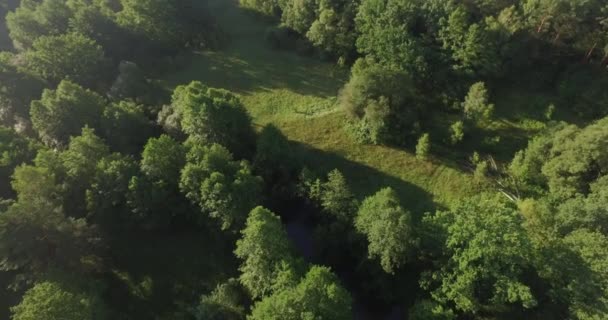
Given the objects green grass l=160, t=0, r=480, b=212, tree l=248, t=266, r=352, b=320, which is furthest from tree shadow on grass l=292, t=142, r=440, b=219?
tree l=248, t=266, r=352, b=320

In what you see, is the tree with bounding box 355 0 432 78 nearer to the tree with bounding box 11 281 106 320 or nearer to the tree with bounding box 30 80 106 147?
the tree with bounding box 30 80 106 147

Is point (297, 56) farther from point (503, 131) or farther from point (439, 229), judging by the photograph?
point (439, 229)

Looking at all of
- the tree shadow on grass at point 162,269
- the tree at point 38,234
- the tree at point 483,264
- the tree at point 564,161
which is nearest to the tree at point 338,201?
the tree at point 483,264

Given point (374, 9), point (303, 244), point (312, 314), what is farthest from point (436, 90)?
point (312, 314)

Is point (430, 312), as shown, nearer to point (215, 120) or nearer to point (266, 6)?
point (215, 120)

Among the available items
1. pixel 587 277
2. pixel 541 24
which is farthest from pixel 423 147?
pixel 541 24
